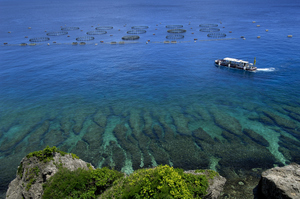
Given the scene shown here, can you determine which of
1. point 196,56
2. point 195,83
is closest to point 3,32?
point 196,56

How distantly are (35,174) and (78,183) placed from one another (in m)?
6.81

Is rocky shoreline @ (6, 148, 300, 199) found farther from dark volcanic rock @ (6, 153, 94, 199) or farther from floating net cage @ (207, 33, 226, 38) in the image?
floating net cage @ (207, 33, 226, 38)

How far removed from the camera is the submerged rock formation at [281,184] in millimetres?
28859

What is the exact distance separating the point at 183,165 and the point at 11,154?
1596 inches

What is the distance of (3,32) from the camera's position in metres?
191

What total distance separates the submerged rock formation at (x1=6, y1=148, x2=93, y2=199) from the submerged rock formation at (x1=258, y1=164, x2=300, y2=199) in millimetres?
30904

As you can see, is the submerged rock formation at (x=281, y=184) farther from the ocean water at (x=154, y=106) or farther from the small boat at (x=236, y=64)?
the small boat at (x=236, y=64)

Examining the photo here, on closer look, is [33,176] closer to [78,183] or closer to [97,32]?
[78,183]

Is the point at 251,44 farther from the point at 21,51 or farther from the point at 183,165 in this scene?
the point at 21,51

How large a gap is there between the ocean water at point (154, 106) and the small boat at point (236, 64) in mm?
3020

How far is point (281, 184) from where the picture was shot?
98.6ft

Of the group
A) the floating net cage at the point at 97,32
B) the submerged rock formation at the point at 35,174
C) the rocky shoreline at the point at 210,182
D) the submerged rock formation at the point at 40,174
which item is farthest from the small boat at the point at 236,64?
the floating net cage at the point at 97,32

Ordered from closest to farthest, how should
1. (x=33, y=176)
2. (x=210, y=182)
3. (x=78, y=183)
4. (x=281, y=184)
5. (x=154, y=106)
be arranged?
(x=78, y=183) → (x=33, y=176) → (x=281, y=184) → (x=210, y=182) → (x=154, y=106)

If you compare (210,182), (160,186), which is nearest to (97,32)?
(210,182)
